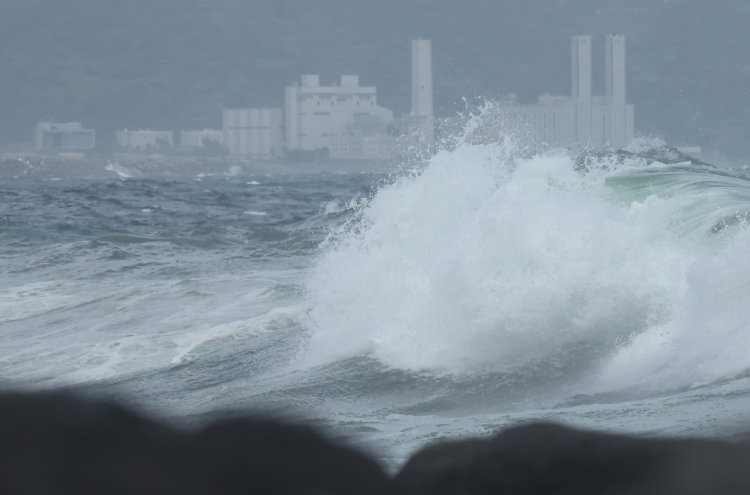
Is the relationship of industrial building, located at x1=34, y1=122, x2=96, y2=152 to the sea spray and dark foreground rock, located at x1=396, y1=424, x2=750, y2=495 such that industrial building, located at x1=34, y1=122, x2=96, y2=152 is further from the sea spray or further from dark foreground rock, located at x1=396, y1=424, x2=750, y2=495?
dark foreground rock, located at x1=396, y1=424, x2=750, y2=495

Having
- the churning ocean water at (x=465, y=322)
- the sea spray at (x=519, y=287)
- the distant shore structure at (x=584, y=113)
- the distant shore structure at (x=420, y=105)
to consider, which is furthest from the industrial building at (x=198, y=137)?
the sea spray at (x=519, y=287)

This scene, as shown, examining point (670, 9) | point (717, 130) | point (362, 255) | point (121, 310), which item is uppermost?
point (670, 9)

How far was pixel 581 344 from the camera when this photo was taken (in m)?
5.49

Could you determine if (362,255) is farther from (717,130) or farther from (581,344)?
(717,130)

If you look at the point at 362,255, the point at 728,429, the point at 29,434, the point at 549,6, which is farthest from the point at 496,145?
the point at 549,6

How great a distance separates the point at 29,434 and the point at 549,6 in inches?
7065

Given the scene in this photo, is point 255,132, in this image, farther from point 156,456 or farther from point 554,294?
point 156,456

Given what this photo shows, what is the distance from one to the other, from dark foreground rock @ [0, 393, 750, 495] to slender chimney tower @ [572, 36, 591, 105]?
99521 mm

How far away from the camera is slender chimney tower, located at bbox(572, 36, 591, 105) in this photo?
99887mm

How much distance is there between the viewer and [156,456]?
153cm

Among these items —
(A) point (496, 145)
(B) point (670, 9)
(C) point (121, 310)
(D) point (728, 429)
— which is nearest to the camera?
(D) point (728, 429)

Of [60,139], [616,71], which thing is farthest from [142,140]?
[616,71]

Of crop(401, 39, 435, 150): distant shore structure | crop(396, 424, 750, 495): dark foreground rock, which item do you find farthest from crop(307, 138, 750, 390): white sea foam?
crop(401, 39, 435, 150): distant shore structure

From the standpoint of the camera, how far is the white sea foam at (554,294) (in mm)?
5156
